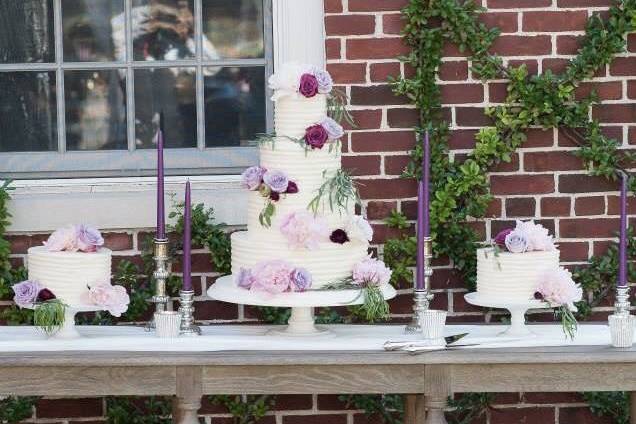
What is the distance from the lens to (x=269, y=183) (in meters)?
3.52

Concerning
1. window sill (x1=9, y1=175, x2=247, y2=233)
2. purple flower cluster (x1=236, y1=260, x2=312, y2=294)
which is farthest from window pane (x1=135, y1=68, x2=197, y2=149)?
purple flower cluster (x1=236, y1=260, x2=312, y2=294)

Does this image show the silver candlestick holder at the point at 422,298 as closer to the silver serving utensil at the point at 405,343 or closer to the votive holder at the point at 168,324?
the silver serving utensil at the point at 405,343

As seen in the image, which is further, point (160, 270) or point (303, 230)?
point (160, 270)

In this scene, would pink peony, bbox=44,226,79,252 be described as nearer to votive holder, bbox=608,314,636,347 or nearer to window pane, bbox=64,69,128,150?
window pane, bbox=64,69,128,150

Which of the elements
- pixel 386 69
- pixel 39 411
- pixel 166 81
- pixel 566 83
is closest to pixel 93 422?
pixel 39 411

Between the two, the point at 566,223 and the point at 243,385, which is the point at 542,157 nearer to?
the point at 566,223

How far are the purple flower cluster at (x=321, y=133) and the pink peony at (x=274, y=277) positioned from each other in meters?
0.33

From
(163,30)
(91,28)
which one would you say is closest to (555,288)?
(163,30)

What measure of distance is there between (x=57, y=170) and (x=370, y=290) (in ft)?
4.12

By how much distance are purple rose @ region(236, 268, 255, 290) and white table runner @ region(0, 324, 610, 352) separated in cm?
16

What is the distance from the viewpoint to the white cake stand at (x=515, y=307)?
3.58m

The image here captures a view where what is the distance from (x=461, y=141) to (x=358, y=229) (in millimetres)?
794

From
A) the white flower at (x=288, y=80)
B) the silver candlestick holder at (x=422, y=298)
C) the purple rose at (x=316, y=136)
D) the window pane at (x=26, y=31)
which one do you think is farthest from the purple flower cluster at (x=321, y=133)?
the window pane at (x=26, y=31)

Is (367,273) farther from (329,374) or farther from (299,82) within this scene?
(299,82)
